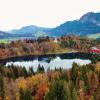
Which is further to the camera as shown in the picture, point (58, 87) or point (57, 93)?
point (58, 87)

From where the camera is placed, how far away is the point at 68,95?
366ft

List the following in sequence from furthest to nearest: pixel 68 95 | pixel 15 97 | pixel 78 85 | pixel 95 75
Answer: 1. pixel 95 75
2. pixel 78 85
3. pixel 15 97
4. pixel 68 95

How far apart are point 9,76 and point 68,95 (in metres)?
81.1

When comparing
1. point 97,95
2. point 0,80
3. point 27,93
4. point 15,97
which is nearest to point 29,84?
point 0,80

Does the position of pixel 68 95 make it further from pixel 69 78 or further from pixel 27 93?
pixel 69 78

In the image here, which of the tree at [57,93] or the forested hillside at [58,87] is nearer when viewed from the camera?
the tree at [57,93]

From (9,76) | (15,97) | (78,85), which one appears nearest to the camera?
(15,97)

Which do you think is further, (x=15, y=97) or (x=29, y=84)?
(x=29, y=84)

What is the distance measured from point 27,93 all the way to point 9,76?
72.6 meters

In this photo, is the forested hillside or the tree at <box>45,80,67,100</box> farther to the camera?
the forested hillside

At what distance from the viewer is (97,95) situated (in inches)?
4498

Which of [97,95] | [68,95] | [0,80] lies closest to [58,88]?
[68,95]

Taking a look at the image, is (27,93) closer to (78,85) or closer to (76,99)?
(76,99)

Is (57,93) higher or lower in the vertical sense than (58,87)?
lower
